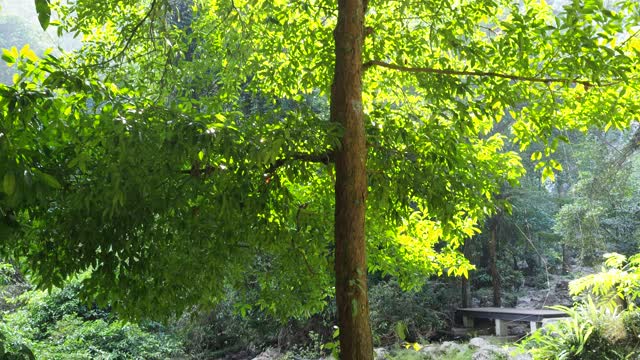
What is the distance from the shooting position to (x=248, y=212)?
2.85 m

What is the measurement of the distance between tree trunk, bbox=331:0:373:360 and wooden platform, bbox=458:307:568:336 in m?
7.57

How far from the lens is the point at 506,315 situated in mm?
10969

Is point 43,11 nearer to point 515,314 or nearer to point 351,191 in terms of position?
point 351,191

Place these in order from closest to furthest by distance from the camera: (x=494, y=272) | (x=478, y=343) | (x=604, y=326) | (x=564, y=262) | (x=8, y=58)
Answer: (x=8, y=58), (x=604, y=326), (x=478, y=343), (x=494, y=272), (x=564, y=262)

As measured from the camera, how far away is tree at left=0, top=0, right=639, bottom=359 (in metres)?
2.54

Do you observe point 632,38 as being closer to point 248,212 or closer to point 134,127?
point 248,212

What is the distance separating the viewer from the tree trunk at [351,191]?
8.89 feet

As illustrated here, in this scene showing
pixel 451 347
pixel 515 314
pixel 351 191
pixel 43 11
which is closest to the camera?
pixel 43 11

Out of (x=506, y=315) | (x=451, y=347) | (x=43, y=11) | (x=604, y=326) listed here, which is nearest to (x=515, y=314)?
(x=506, y=315)

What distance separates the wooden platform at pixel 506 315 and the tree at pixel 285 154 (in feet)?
22.8

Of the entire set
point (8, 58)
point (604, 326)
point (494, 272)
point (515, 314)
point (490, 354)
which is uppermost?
point (8, 58)

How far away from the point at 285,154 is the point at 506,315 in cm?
947

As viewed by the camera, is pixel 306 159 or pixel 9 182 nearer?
pixel 9 182

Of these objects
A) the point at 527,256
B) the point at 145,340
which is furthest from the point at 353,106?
the point at 527,256
